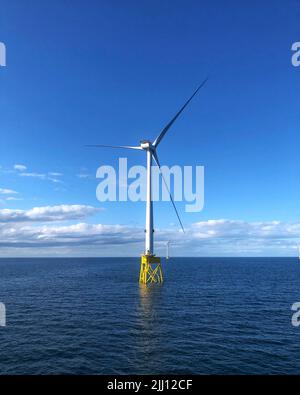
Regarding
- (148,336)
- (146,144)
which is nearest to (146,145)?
(146,144)

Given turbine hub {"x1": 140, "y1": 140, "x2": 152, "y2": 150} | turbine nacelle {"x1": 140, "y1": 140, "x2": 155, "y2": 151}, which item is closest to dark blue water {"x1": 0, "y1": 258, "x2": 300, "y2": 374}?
turbine nacelle {"x1": 140, "y1": 140, "x2": 155, "y2": 151}

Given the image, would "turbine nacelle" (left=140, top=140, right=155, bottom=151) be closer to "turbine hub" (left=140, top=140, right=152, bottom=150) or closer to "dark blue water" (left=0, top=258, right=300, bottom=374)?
"turbine hub" (left=140, top=140, right=152, bottom=150)

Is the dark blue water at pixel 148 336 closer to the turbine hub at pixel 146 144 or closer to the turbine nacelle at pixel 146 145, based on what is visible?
the turbine nacelle at pixel 146 145

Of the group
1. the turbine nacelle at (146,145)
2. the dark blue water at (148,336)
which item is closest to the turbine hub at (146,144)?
the turbine nacelle at (146,145)

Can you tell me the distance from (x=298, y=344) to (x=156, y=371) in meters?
28.5

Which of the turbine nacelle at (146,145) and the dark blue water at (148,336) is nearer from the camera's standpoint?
the dark blue water at (148,336)

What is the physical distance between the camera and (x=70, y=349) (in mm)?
49656

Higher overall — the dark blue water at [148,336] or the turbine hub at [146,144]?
the turbine hub at [146,144]

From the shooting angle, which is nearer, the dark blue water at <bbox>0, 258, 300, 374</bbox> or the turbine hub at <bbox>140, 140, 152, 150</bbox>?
the dark blue water at <bbox>0, 258, 300, 374</bbox>

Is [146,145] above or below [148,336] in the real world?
above

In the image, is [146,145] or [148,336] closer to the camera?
[148,336]

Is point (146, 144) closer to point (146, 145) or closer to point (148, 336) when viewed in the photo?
point (146, 145)

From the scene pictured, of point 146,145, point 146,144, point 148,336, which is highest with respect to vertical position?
point 146,144

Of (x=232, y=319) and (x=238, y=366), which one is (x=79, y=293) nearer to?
(x=232, y=319)
